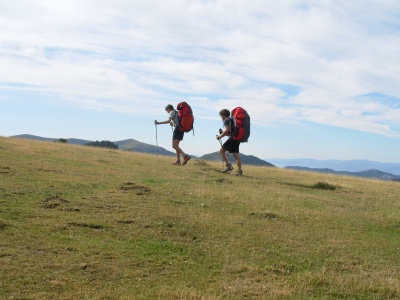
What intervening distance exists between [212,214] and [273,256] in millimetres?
3086

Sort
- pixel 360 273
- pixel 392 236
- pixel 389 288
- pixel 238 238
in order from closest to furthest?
pixel 389 288, pixel 360 273, pixel 238 238, pixel 392 236

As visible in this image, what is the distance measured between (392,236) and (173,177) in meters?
9.55

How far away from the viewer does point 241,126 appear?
851 inches

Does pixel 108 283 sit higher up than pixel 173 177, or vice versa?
pixel 173 177

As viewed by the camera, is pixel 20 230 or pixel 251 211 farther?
pixel 251 211

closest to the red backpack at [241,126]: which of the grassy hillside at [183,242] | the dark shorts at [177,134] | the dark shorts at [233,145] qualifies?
the dark shorts at [233,145]

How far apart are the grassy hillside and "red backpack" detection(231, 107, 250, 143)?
491cm

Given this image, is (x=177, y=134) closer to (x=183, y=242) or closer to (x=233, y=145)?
(x=233, y=145)

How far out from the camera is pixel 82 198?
13.0 meters

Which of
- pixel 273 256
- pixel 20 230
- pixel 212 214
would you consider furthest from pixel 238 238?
pixel 20 230

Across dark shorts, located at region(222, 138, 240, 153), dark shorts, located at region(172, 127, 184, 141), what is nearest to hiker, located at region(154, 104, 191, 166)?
dark shorts, located at region(172, 127, 184, 141)

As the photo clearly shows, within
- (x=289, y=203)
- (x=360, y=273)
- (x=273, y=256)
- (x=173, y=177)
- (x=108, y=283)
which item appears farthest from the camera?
(x=173, y=177)

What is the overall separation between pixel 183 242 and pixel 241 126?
1221cm

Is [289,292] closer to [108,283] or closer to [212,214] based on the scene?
[108,283]
